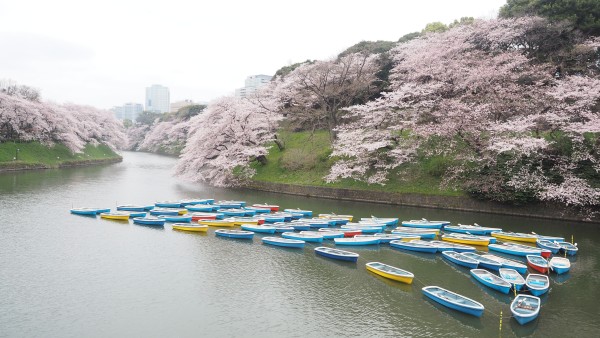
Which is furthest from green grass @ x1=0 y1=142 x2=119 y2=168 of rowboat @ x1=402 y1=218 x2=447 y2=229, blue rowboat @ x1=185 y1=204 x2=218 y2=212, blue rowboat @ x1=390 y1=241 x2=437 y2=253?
blue rowboat @ x1=390 y1=241 x2=437 y2=253

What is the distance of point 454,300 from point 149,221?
2063cm

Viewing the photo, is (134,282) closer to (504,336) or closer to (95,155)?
(504,336)

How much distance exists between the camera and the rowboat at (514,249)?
21.3 meters

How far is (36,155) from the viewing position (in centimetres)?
5828

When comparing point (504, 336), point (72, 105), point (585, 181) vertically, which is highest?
point (72, 105)

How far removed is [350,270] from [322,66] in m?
31.0

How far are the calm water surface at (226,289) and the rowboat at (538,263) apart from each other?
2.09 ft

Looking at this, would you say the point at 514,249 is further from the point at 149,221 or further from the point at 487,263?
the point at 149,221

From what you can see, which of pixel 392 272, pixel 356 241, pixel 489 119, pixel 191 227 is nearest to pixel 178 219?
pixel 191 227

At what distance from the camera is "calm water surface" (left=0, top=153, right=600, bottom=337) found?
13.8m

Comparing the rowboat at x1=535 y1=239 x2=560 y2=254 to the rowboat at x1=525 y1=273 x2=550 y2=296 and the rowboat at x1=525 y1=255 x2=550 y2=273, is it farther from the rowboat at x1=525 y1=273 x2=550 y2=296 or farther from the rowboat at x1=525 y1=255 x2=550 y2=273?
the rowboat at x1=525 y1=273 x2=550 y2=296

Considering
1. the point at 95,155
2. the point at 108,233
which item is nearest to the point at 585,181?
the point at 108,233

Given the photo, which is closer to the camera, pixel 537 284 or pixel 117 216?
pixel 537 284

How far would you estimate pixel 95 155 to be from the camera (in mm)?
73875
